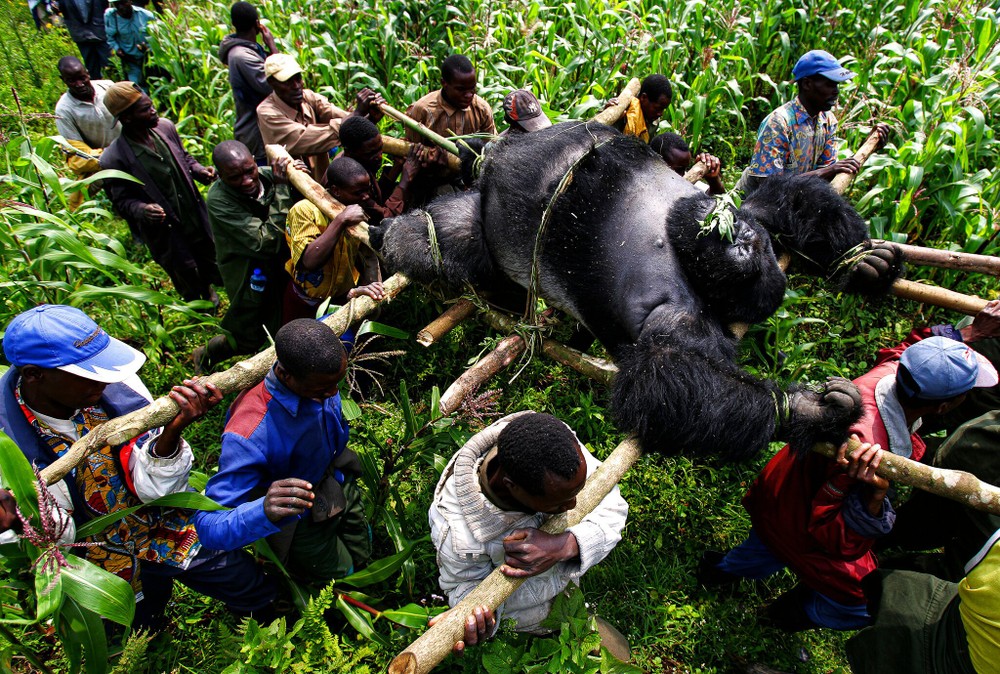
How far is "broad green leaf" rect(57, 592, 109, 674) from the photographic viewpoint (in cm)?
223

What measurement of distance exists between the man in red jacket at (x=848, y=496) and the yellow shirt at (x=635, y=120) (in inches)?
100

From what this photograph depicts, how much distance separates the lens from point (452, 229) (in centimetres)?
370

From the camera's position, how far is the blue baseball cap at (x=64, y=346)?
2.33 meters

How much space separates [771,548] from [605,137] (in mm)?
2280

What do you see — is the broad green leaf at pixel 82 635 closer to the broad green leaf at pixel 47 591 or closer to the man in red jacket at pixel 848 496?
the broad green leaf at pixel 47 591

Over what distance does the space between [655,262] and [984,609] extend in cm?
178

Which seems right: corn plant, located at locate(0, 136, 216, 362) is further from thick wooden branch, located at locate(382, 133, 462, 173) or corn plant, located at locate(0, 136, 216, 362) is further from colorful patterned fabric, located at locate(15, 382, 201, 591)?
thick wooden branch, located at locate(382, 133, 462, 173)

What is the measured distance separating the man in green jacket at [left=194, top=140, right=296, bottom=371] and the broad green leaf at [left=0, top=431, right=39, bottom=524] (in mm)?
1830

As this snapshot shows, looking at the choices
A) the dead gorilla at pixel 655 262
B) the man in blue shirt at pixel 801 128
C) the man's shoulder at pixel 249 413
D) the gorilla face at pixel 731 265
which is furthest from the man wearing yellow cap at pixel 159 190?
the man in blue shirt at pixel 801 128

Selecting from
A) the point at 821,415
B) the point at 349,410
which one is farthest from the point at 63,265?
the point at 821,415

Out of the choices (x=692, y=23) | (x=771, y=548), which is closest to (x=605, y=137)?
(x=771, y=548)

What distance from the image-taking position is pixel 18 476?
2.10 meters

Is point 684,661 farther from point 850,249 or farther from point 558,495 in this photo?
point 850,249

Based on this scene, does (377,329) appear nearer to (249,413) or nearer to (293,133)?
(249,413)
